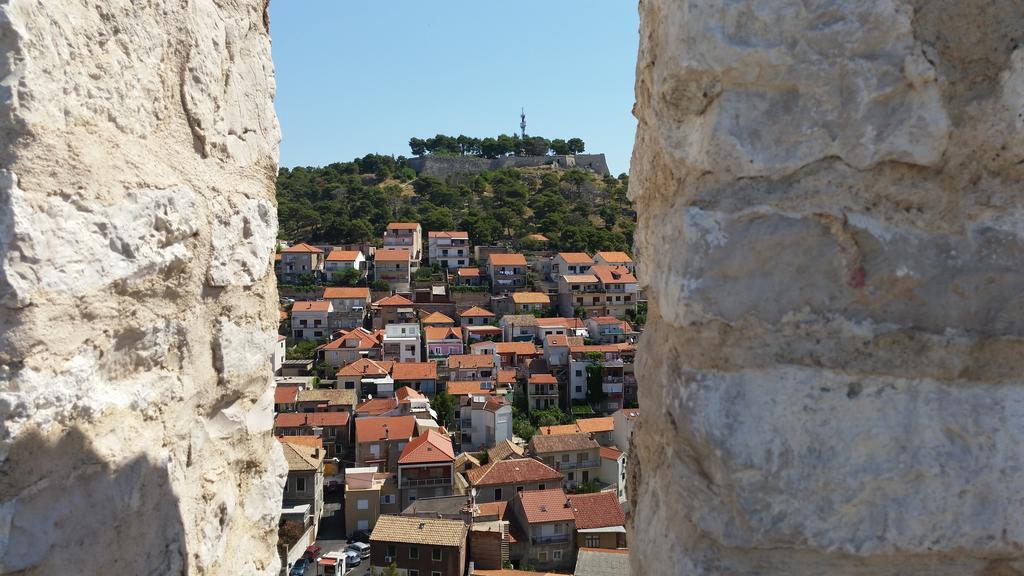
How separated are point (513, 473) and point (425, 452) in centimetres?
294

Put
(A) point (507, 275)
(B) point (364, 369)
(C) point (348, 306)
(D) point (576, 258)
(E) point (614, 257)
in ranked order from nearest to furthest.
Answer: (B) point (364, 369), (C) point (348, 306), (D) point (576, 258), (A) point (507, 275), (E) point (614, 257)

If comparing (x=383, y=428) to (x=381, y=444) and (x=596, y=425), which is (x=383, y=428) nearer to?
(x=381, y=444)

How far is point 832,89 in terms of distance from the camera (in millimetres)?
1688

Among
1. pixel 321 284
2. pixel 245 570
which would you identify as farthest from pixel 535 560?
pixel 321 284

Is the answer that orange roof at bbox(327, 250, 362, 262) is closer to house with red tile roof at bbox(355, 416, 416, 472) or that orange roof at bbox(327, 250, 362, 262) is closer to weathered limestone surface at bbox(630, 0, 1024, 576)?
house with red tile roof at bbox(355, 416, 416, 472)

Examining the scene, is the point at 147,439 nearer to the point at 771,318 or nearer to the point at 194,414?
the point at 194,414

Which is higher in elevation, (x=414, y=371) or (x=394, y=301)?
(x=394, y=301)

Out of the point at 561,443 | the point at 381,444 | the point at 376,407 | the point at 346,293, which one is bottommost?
the point at 561,443

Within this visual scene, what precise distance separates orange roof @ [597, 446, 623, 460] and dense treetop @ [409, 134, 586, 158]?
5910 cm

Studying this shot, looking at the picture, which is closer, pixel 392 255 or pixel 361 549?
pixel 361 549

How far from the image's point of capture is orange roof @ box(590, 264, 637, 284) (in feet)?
154

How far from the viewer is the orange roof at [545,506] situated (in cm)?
2256

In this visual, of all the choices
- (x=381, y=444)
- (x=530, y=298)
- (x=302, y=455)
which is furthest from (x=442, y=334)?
(x=302, y=455)

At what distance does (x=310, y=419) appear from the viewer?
29.3m
